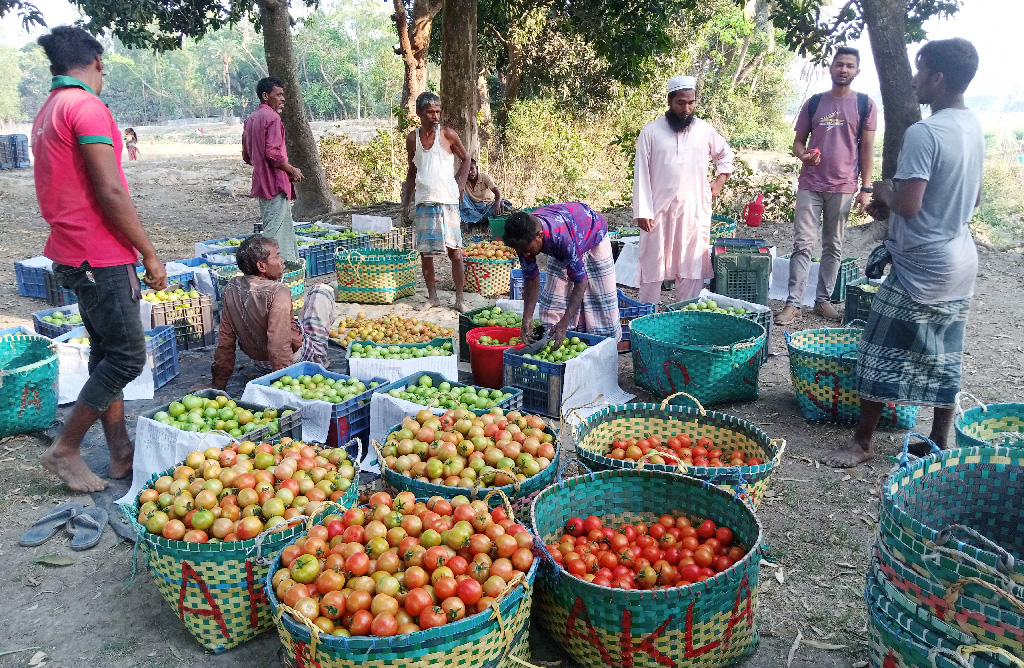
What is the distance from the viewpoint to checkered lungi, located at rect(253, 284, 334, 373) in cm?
539

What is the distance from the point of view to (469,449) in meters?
3.55

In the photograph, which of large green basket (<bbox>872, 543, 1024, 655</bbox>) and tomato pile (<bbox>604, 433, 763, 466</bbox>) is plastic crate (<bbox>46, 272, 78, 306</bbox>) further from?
large green basket (<bbox>872, 543, 1024, 655</bbox>)

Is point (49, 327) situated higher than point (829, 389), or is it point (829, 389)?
point (49, 327)

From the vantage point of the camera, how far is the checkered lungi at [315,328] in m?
5.39

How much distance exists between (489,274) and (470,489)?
18.0ft

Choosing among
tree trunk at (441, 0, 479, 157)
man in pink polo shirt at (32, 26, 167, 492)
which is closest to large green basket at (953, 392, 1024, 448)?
man in pink polo shirt at (32, 26, 167, 492)

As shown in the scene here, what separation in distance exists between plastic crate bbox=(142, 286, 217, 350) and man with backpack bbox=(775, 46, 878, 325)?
568 cm

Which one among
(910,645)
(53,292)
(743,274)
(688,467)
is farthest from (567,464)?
(53,292)

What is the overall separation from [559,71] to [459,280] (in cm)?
1567

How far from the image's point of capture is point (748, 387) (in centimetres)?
545

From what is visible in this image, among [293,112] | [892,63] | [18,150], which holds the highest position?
[892,63]

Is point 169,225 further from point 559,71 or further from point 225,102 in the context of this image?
point 225,102

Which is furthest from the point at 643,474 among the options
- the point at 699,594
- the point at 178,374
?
the point at 178,374

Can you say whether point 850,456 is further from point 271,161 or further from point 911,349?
point 271,161
